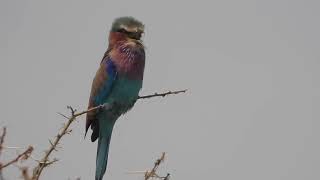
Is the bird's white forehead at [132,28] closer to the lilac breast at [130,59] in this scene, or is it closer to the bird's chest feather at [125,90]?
the lilac breast at [130,59]

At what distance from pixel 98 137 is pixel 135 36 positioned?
3.50ft

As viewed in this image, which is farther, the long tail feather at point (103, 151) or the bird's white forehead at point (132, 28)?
the bird's white forehead at point (132, 28)

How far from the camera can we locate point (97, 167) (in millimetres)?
5184

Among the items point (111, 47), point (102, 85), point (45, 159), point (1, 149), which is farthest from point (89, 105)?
point (1, 149)

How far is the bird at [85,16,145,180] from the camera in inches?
223

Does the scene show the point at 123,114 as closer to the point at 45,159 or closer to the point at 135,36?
the point at 135,36

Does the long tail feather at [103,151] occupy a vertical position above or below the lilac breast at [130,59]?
below

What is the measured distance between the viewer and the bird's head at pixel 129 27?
18.8ft

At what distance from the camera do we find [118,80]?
5.79m

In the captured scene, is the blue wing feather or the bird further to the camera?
the blue wing feather

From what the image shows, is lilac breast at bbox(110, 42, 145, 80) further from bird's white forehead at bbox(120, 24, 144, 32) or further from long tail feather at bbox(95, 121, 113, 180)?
long tail feather at bbox(95, 121, 113, 180)

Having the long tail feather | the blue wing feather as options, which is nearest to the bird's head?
the blue wing feather

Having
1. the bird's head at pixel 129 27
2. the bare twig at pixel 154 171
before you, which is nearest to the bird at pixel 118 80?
the bird's head at pixel 129 27

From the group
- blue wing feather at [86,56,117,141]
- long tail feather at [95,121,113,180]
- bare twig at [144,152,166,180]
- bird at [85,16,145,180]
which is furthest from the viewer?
blue wing feather at [86,56,117,141]
